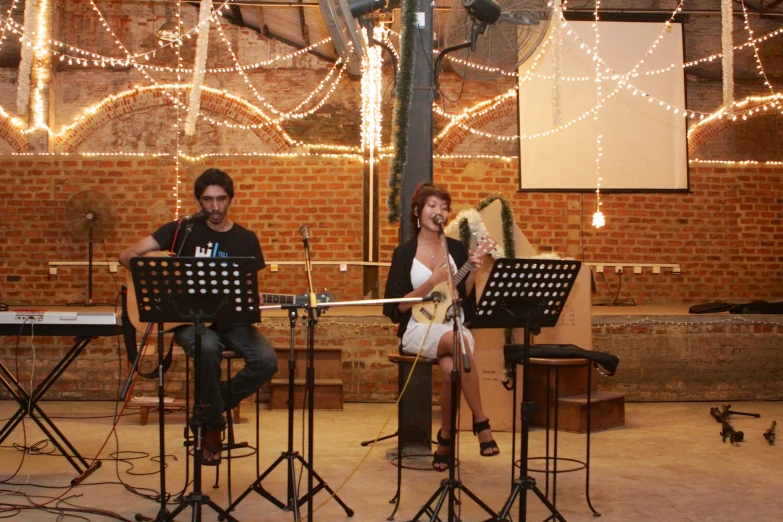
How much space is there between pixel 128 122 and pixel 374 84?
117 inches

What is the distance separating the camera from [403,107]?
5152 mm

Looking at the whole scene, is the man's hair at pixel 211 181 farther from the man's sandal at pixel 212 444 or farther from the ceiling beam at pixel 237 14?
the ceiling beam at pixel 237 14

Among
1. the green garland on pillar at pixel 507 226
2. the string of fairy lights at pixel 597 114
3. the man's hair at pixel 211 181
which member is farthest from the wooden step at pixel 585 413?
the string of fairy lights at pixel 597 114

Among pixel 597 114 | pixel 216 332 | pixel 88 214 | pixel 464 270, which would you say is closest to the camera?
pixel 464 270

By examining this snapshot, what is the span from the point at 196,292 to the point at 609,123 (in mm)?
7396

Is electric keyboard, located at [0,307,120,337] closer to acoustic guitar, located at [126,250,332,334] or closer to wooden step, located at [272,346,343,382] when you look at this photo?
acoustic guitar, located at [126,250,332,334]

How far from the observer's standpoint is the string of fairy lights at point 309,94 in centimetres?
960

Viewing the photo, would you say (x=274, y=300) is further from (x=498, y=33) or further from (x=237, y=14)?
(x=237, y=14)

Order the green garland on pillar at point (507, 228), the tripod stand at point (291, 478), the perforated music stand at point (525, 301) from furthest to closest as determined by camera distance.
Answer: the green garland on pillar at point (507, 228) < the tripod stand at point (291, 478) < the perforated music stand at point (525, 301)

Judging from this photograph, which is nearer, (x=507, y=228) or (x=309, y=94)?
(x=507, y=228)

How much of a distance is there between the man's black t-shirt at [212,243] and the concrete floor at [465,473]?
3.35 ft

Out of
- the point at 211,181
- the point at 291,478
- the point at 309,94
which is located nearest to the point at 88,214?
the point at 309,94

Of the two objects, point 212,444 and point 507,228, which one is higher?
point 507,228

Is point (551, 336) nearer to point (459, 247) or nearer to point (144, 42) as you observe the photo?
point (459, 247)
